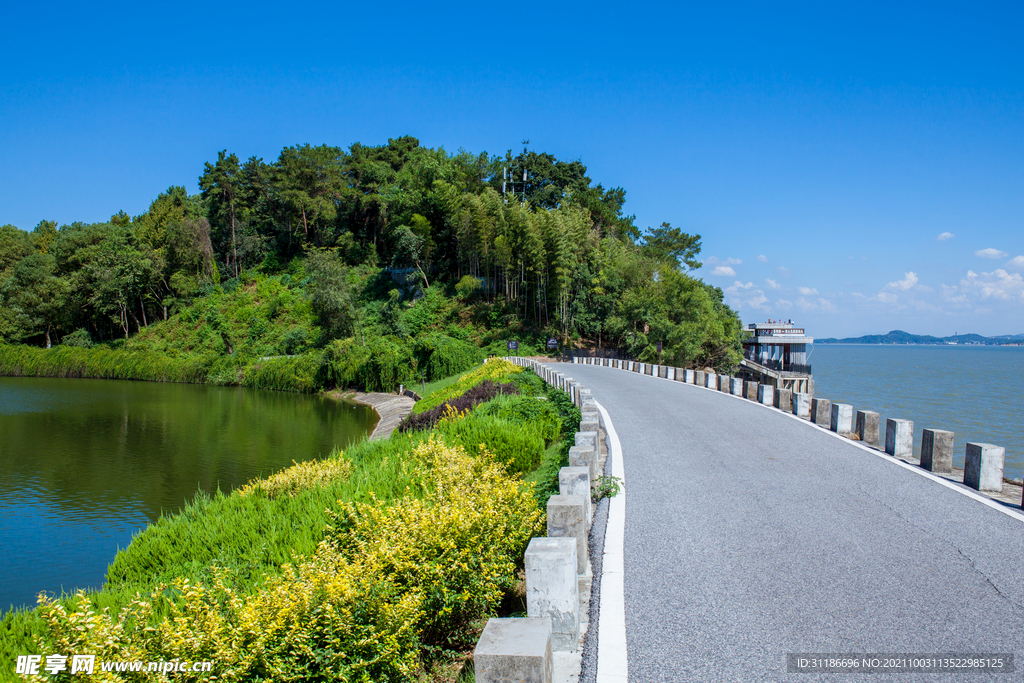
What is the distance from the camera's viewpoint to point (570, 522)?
4734 millimetres

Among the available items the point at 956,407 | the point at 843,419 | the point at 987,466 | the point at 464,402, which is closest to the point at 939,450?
the point at 987,466

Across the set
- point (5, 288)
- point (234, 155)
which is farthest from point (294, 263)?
point (5, 288)

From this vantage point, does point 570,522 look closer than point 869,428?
Yes

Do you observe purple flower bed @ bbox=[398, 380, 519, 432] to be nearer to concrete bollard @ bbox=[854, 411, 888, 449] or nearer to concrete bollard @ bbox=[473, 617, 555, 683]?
concrete bollard @ bbox=[854, 411, 888, 449]

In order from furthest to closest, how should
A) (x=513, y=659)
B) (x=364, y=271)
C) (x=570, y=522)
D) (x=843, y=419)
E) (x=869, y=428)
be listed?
(x=364, y=271)
(x=843, y=419)
(x=869, y=428)
(x=570, y=522)
(x=513, y=659)

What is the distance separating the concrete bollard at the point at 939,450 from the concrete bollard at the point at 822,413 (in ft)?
11.6

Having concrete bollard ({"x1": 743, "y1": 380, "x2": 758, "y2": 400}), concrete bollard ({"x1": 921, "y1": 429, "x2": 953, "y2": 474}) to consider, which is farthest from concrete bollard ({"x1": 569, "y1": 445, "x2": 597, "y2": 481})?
concrete bollard ({"x1": 743, "y1": 380, "x2": 758, "y2": 400})

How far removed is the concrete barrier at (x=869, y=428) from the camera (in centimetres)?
997

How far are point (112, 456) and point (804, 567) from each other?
27244mm

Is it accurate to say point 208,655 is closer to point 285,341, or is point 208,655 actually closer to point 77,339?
point 285,341

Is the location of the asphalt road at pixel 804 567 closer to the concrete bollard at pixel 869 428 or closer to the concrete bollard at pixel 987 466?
the concrete bollard at pixel 987 466

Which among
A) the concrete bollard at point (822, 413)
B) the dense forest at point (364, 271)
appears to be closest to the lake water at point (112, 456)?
the dense forest at point (364, 271)

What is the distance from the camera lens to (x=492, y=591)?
5000 millimetres

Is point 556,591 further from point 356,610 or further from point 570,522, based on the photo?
point 356,610
